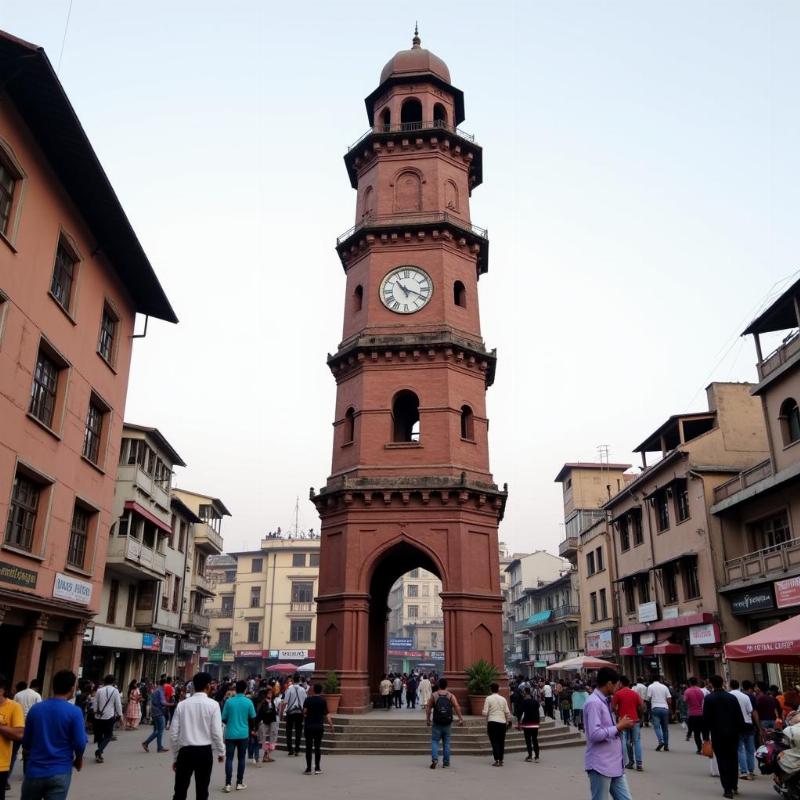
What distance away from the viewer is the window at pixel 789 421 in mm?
26078

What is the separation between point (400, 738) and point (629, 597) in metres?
25.3

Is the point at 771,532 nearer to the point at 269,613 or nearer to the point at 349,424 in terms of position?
the point at 349,424

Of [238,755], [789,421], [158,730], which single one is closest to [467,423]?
[789,421]

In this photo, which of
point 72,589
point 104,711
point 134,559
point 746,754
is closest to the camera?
point 746,754

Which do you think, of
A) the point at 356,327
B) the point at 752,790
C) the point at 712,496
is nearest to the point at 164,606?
the point at 356,327

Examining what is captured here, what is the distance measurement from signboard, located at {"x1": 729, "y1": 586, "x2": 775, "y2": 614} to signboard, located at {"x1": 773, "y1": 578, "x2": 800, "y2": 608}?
3.47ft

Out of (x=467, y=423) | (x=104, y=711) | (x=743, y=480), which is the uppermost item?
(x=467, y=423)

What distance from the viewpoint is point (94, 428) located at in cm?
2139

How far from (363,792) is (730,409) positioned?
27658 millimetres

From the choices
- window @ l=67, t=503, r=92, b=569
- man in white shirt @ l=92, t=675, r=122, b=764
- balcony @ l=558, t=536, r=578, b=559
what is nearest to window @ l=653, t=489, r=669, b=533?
balcony @ l=558, t=536, r=578, b=559

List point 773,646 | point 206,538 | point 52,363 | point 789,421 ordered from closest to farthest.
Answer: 1. point 773,646
2. point 52,363
3. point 789,421
4. point 206,538

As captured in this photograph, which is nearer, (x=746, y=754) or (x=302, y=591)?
(x=746, y=754)

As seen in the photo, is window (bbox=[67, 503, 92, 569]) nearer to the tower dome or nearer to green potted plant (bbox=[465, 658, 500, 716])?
green potted plant (bbox=[465, 658, 500, 716])

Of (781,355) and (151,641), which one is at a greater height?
(781,355)
